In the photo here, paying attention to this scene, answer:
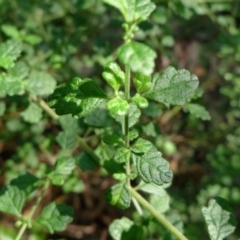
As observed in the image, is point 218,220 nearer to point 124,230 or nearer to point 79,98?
point 124,230

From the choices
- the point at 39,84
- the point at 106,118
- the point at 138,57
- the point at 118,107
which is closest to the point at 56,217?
the point at 106,118

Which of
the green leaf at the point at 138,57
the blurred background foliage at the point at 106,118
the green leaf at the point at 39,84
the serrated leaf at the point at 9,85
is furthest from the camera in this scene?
the blurred background foliage at the point at 106,118

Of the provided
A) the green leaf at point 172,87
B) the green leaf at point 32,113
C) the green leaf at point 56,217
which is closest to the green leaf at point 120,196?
the green leaf at point 56,217

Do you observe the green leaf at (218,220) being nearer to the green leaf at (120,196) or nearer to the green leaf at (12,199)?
the green leaf at (120,196)

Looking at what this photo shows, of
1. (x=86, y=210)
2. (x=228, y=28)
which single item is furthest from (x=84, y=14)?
(x=86, y=210)

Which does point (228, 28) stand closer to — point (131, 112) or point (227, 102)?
point (227, 102)

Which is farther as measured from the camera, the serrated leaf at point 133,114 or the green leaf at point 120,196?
the green leaf at point 120,196

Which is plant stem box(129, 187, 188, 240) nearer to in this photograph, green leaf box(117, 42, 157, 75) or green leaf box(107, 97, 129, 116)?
green leaf box(107, 97, 129, 116)
